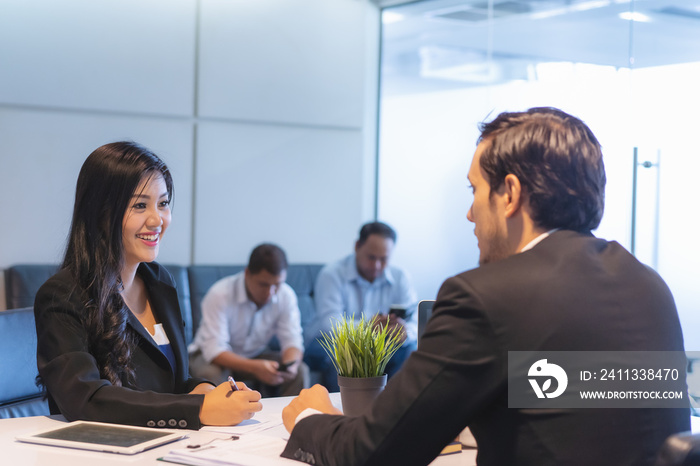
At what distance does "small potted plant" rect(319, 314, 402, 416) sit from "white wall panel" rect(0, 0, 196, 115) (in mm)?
3321

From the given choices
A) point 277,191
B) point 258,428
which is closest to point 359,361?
point 258,428

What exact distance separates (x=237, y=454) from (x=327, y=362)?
120 inches

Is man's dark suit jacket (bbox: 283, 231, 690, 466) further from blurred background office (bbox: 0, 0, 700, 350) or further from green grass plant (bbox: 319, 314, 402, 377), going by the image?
blurred background office (bbox: 0, 0, 700, 350)

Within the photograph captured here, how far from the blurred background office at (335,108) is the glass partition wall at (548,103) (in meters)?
0.01

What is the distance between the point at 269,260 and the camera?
425cm

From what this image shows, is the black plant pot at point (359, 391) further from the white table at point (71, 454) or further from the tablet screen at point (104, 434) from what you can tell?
the tablet screen at point (104, 434)

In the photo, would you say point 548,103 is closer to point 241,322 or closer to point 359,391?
point 241,322

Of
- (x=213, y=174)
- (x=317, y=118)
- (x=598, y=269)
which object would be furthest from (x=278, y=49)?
(x=598, y=269)

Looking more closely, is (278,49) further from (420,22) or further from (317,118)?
(420,22)

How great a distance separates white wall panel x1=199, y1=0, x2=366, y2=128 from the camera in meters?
5.02

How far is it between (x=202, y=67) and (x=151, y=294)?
115 inches

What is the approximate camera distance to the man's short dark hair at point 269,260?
425cm

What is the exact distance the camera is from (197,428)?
1797 mm

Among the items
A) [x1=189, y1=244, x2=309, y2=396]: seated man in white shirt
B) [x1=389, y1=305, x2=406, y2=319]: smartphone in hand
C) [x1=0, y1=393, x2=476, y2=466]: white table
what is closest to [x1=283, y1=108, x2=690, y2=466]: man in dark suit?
[x1=0, y1=393, x2=476, y2=466]: white table
